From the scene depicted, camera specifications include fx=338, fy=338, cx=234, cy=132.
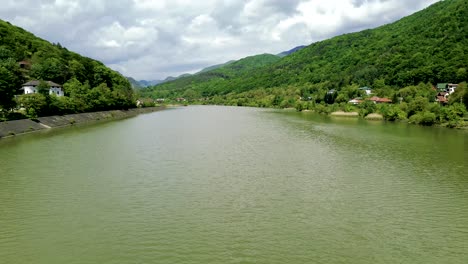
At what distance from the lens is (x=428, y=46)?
103062 mm

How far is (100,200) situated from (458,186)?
1934 centimetres

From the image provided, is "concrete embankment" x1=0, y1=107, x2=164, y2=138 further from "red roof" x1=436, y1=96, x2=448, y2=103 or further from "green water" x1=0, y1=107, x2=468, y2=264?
"red roof" x1=436, y1=96, x2=448, y2=103

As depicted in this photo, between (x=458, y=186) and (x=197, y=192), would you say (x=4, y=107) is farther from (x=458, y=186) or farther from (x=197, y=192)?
(x=458, y=186)

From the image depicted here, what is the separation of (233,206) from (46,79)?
81400mm

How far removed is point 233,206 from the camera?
15.6m

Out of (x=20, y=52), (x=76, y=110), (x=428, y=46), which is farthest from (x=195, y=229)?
(x=428, y=46)

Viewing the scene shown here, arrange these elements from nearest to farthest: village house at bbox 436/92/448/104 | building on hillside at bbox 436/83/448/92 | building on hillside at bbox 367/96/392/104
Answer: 1. village house at bbox 436/92/448/104
2. building on hillside at bbox 436/83/448/92
3. building on hillside at bbox 367/96/392/104

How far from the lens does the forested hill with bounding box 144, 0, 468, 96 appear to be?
87562mm

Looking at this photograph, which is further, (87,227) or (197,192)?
(197,192)

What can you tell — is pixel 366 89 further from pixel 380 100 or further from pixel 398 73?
pixel 380 100

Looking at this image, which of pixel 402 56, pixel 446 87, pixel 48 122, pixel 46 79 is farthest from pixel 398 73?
pixel 46 79

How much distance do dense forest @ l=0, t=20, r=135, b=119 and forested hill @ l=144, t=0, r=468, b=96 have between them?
77568 millimetres

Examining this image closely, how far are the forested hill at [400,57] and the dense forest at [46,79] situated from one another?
7757 cm

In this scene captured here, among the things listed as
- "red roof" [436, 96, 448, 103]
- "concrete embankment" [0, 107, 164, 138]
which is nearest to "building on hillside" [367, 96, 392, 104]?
"red roof" [436, 96, 448, 103]
